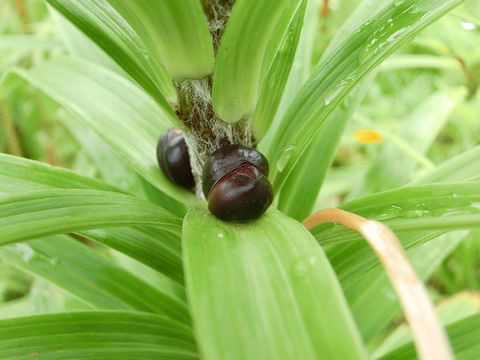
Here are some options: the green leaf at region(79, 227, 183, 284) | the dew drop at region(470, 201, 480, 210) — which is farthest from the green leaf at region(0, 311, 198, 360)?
the dew drop at region(470, 201, 480, 210)

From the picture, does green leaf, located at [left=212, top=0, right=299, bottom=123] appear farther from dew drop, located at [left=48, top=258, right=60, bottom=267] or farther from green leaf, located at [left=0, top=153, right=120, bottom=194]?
dew drop, located at [left=48, top=258, right=60, bottom=267]

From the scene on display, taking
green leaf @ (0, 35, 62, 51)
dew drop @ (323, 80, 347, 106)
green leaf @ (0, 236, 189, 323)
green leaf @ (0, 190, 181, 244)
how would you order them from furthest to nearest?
green leaf @ (0, 35, 62, 51), green leaf @ (0, 236, 189, 323), dew drop @ (323, 80, 347, 106), green leaf @ (0, 190, 181, 244)

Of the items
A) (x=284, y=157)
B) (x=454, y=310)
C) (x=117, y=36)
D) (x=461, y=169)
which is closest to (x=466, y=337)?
(x=461, y=169)

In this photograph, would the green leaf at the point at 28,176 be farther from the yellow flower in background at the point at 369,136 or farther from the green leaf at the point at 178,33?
the yellow flower in background at the point at 369,136

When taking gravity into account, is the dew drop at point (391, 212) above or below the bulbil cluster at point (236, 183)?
below

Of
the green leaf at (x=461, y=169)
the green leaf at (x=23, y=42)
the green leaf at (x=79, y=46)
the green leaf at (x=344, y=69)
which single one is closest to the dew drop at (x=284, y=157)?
the green leaf at (x=344, y=69)

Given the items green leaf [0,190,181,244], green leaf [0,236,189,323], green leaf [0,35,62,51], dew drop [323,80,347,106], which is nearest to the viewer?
green leaf [0,190,181,244]
